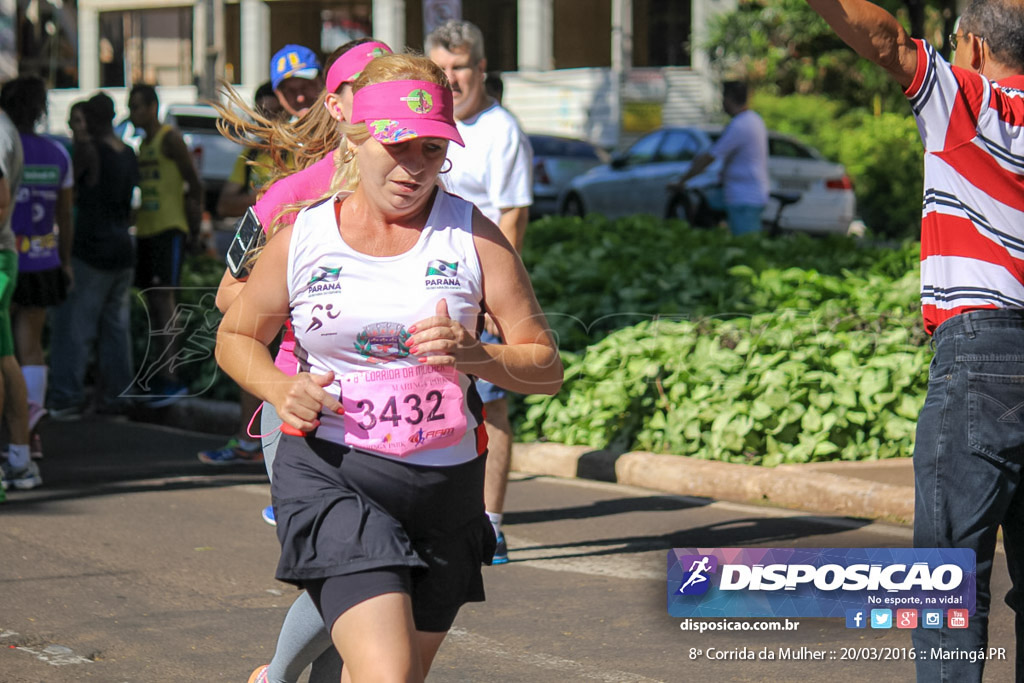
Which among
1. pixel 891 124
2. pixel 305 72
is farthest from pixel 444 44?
pixel 891 124

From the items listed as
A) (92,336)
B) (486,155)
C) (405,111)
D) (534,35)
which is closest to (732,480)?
(486,155)

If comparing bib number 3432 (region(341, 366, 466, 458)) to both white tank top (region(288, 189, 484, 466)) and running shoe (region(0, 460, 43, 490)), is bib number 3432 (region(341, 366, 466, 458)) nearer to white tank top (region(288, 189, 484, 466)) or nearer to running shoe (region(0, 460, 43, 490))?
white tank top (region(288, 189, 484, 466))

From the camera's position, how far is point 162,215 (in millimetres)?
10180

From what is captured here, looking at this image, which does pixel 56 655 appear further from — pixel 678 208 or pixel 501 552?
pixel 678 208

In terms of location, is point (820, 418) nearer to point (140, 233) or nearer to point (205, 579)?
point (205, 579)

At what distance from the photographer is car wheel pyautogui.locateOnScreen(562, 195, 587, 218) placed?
22.0 meters

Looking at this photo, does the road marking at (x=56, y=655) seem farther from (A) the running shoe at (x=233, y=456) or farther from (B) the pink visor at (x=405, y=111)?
(A) the running shoe at (x=233, y=456)

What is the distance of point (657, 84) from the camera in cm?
3556

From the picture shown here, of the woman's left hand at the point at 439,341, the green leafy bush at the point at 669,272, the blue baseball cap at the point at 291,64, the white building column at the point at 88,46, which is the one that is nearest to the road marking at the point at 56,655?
the woman's left hand at the point at 439,341

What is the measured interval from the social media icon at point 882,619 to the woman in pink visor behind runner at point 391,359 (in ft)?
3.81

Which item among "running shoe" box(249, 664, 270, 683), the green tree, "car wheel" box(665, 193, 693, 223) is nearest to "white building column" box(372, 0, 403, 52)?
the green tree

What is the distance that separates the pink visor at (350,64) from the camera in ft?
14.4

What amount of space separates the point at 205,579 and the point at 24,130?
12.3 feet

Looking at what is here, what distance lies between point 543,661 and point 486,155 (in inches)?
90.2
